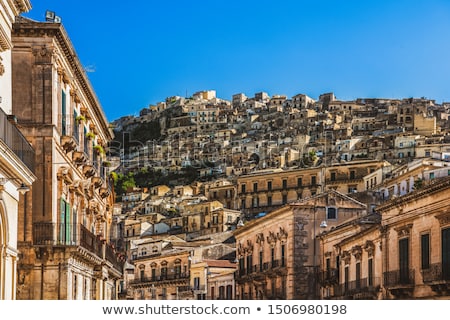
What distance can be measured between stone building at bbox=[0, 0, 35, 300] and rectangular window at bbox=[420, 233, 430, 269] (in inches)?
366

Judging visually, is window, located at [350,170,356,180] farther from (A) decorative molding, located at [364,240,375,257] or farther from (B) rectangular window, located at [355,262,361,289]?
(A) decorative molding, located at [364,240,375,257]

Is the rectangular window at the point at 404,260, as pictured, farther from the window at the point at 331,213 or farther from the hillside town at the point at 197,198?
the window at the point at 331,213

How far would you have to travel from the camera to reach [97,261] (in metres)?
21.5

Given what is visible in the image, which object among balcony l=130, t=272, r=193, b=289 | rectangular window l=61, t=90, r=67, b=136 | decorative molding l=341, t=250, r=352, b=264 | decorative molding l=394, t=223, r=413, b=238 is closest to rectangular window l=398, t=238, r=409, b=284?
decorative molding l=394, t=223, r=413, b=238

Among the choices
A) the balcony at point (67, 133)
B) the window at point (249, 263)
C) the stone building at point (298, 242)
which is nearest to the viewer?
the balcony at point (67, 133)

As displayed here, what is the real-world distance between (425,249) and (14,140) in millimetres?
10007

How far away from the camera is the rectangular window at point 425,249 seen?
2058 cm

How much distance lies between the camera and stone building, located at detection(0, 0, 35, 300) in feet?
40.9

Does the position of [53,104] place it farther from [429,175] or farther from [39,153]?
[429,175]

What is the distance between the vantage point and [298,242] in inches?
1164

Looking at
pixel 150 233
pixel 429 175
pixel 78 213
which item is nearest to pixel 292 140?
pixel 150 233

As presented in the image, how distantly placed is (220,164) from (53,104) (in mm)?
22069

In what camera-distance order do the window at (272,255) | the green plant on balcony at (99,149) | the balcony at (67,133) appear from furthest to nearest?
1. the window at (272,255)
2. the green plant on balcony at (99,149)
3. the balcony at (67,133)

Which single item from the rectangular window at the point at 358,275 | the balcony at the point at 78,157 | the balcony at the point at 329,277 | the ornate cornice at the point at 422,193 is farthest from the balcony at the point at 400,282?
the balcony at the point at 78,157
